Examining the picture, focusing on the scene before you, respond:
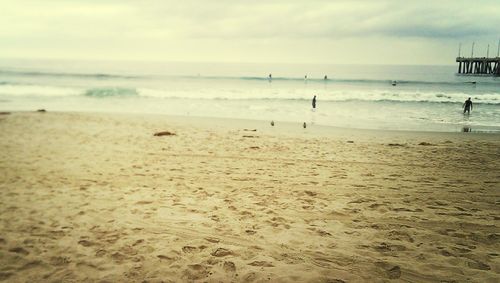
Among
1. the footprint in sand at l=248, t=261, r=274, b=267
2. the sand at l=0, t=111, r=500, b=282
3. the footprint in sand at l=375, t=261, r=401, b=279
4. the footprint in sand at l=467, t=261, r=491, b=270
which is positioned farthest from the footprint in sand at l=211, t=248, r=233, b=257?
the footprint in sand at l=467, t=261, r=491, b=270

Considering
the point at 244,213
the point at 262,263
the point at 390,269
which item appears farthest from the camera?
the point at 244,213

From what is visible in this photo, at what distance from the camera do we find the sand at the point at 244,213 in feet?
12.5

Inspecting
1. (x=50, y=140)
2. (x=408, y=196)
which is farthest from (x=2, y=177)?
(x=408, y=196)

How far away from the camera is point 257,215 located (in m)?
5.31

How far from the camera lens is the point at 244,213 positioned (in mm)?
5383

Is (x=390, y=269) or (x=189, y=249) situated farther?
(x=189, y=249)

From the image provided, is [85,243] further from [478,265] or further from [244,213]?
[478,265]

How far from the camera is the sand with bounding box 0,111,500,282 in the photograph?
3.81 metres

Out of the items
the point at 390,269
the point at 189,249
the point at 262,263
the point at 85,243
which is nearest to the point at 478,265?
the point at 390,269

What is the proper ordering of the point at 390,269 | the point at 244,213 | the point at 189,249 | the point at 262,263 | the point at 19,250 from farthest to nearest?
Result: the point at 244,213 < the point at 189,249 < the point at 19,250 < the point at 262,263 < the point at 390,269

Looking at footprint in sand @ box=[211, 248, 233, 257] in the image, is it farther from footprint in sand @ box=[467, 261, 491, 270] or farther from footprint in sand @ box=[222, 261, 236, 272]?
footprint in sand @ box=[467, 261, 491, 270]

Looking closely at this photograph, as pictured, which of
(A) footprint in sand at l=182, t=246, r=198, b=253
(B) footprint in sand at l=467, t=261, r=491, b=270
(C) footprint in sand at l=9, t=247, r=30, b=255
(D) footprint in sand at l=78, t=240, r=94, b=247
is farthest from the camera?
(D) footprint in sand at l=78, t=240, r=94, b=247

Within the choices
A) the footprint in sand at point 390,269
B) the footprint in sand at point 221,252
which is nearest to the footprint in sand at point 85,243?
the footprint in sand at point 221,252

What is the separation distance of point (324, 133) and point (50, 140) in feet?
36.5
